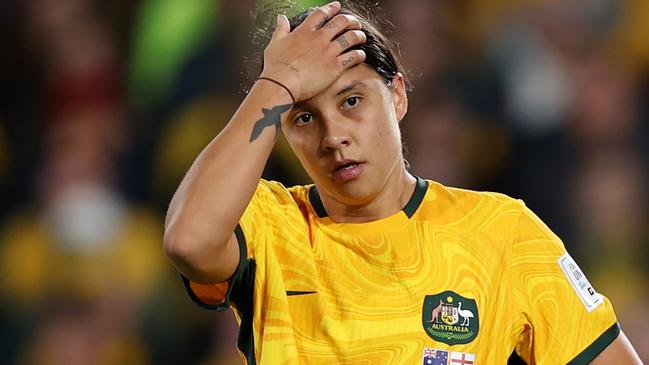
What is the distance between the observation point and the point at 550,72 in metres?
5.00

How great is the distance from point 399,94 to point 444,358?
723 mm

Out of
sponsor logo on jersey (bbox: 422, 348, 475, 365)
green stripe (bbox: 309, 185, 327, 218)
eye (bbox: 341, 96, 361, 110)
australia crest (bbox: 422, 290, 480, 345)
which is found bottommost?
sponsor logo on jersey (bbox: 422, 348, 475, 365)

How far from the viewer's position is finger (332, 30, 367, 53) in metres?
2.35

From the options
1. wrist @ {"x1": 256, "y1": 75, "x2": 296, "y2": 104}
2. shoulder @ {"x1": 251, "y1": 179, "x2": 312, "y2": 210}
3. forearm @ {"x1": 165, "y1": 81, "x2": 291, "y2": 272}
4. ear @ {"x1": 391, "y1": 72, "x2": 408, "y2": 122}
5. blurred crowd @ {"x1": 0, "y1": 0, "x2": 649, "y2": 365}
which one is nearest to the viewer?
forearm @ {"x1": 165, "y1": 81, "x2": 291, "y2": 272}

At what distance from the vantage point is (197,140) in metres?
5.15

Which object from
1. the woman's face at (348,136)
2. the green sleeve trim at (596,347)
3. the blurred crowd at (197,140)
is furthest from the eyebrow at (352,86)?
the blurred crowd at (197,140)

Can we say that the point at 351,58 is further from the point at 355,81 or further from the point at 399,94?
the point at 399,94

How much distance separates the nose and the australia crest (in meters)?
0.40

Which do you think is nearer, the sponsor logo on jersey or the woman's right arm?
the woman's right arm

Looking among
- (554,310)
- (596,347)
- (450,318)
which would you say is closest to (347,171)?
(450,318)

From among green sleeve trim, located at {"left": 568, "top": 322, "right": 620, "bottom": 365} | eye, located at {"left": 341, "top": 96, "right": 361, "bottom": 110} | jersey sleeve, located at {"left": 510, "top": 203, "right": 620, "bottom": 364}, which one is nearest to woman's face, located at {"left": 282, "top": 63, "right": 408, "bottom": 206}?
eye, located at {"left": 341, "top": 96, "right": 361, "bottom": 110}

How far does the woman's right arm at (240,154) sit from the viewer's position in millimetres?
2176

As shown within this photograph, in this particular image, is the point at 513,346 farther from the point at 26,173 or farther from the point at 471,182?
the point at 26,173

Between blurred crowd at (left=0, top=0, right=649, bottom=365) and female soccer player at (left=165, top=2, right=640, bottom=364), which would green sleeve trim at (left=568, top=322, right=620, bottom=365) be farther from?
blurred crowd at (left=0, top=0, right=649, bottom=365)
